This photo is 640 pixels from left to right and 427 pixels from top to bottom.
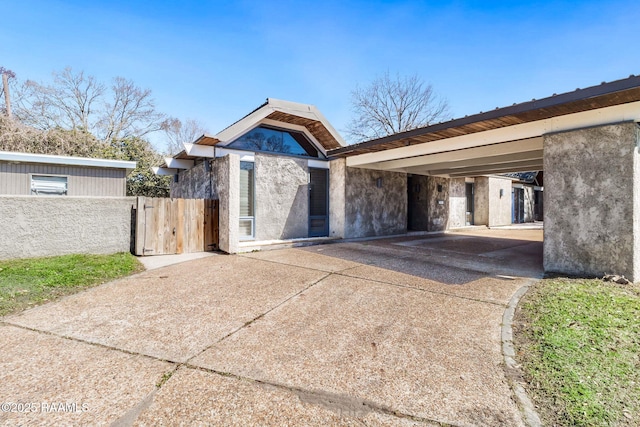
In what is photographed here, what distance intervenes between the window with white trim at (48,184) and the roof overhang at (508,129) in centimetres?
985

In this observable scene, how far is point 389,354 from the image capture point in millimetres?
2982

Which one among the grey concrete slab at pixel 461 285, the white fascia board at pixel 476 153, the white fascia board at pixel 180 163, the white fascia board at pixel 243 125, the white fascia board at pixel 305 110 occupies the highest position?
the white fascia board at pixel 305 110

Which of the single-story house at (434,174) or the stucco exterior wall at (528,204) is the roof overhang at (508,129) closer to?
the single-story house at (434,174)

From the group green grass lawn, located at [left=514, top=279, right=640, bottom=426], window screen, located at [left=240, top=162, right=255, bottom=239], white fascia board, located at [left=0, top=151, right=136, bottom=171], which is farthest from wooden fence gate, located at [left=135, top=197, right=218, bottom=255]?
green grass lawn, located at [left=514, top=279, right=640, bottom=426]

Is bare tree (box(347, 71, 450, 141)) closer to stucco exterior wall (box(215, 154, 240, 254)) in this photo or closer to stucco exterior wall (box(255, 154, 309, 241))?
stucco exterior wall (box(255, 154, 309, 241))

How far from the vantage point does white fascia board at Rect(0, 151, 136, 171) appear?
9.60 m

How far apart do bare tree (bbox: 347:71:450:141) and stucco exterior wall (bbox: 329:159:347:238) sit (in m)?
18.3

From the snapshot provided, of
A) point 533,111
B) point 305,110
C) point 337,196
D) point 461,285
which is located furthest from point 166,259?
point 533,111

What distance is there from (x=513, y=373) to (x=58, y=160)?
1375 cm

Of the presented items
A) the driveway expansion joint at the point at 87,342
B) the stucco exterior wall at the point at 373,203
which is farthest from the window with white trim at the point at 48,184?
the stucco exterior wall at the point at 373,203

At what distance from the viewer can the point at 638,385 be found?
94.1 inches

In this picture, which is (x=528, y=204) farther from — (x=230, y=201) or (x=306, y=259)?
(x=230, y=201)

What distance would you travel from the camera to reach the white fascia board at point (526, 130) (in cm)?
518

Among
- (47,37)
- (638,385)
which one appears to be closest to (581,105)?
(638,385)
